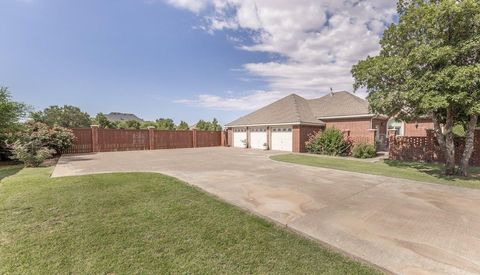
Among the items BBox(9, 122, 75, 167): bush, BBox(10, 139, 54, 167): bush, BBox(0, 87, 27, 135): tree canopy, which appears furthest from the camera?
BBox(0, 87, 27, 135): tree canopy

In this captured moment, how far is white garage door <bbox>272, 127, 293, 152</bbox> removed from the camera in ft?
60.3

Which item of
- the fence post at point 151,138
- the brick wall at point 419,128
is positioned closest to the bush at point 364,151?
the brick wall at point 419,128

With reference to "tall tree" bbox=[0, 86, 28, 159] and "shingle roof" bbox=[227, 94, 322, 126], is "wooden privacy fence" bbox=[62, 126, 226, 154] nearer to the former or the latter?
"shingle roof" bbox=[227, 94, 322, 126]

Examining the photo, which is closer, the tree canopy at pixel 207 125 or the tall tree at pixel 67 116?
the tree canopy at pixel 207 125

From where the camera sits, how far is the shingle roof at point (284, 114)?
60.7 feet

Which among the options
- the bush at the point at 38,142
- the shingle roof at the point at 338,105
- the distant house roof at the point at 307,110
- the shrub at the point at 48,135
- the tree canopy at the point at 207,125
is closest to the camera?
the bush at the point at 38,142

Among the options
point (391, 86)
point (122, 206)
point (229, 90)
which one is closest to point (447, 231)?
point (122, 206)

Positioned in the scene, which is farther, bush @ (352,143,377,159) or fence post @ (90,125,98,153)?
fence post @ (90,125,98,153)

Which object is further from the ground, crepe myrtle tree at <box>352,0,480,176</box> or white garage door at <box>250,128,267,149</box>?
crepe myrtle tree at <box>352,0,480,176</box>

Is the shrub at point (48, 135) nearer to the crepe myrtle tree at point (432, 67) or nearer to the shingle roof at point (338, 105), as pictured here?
the crepe myrtle tree at point (432, 67)

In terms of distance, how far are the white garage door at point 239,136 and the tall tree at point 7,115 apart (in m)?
16.8

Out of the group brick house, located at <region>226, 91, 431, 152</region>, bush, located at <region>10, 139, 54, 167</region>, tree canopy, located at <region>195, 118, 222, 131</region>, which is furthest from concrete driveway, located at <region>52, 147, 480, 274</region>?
tree canopy, located at <region>195, 118, 222, 131</region>

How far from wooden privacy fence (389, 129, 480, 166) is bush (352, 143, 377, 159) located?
1.07 meters

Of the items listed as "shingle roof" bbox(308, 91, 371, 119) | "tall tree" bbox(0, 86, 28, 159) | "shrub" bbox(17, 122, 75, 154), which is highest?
"shingle roof" bbox(308, 91, 371, 119)
